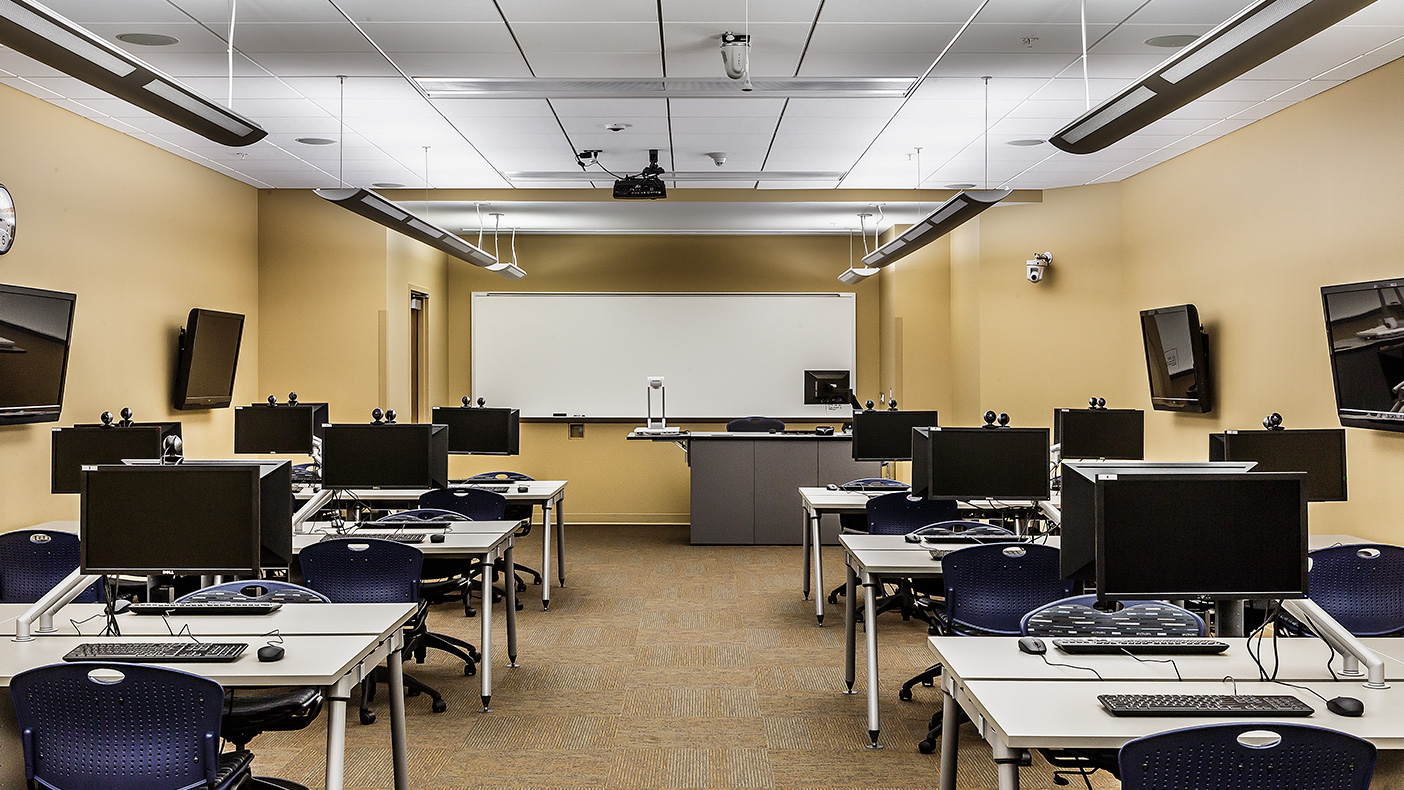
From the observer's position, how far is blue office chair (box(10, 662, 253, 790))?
2232mm

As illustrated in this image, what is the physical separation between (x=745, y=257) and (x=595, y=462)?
289 cm

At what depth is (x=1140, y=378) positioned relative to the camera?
8164 millimetres

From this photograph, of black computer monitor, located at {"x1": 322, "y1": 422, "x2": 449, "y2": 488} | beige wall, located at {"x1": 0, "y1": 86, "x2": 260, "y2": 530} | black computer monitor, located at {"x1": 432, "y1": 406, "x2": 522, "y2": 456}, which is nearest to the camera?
black computer monitor, located at {"x1": 322, "y1": 422, "x2": 449, "y2": 488}

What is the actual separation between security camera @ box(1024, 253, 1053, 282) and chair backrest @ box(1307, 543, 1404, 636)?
498 centimetres

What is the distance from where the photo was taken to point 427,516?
5707 mm

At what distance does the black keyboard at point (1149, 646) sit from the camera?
8.93ft

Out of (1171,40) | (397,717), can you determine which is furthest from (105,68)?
(1171,40)

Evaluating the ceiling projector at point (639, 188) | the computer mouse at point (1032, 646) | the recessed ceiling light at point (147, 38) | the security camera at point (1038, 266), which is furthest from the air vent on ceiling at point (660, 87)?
the security camera at point (1038, 266)

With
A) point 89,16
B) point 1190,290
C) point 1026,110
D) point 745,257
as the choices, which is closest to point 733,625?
point 1026,110

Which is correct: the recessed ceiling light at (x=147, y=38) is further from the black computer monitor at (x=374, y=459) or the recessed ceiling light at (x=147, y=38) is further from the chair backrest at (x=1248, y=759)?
the chair backrest at (x=1248, y=759)

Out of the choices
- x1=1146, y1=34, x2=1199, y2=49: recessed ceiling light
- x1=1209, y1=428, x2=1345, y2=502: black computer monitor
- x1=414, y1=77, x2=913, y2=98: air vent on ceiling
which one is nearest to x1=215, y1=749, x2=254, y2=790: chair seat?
x1=414, y1=77, x2=913, y2=98: air vent on ceiling

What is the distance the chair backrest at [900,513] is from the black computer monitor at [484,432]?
3133 mm

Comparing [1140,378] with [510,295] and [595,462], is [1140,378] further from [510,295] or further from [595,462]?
[510,295]

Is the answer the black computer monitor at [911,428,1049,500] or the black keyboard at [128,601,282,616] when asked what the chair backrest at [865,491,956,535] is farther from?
the black keyboard at [128,601,282,616]
